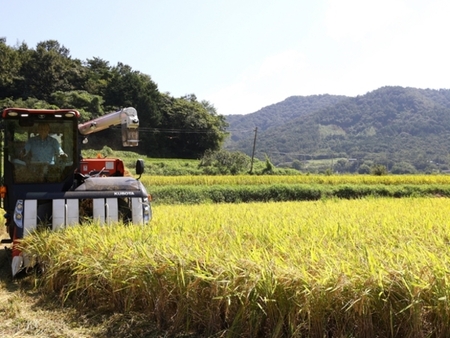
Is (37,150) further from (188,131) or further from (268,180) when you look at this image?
(188,131)

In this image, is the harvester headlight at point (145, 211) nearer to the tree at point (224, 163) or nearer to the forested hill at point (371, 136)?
the tree at point (224, 163)

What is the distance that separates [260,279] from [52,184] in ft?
13.3

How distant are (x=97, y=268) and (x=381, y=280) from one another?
9.04 ft

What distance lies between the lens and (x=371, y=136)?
13238 centimetres

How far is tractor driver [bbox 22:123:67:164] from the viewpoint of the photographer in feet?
21.0

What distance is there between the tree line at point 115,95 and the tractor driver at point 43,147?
37976mm

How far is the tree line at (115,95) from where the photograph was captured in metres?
49.0

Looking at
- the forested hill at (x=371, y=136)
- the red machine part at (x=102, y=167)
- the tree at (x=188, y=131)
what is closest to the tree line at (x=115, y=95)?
the tree at (x=188, y=131)

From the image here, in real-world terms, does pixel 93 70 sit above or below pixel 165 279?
above

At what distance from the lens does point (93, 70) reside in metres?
60.8

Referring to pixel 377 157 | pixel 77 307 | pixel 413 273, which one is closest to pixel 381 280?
pixel 413 273

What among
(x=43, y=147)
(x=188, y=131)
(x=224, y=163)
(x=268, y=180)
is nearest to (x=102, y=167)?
(x=43, y=147)

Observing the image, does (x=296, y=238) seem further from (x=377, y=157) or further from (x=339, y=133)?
(x=339, y=133)

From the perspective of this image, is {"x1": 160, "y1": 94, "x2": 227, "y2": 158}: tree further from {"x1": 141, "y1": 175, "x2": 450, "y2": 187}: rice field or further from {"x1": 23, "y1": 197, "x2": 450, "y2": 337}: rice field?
{"x1": 23, "y1": 197, "x2": 450, "y2": 337}: rice field
